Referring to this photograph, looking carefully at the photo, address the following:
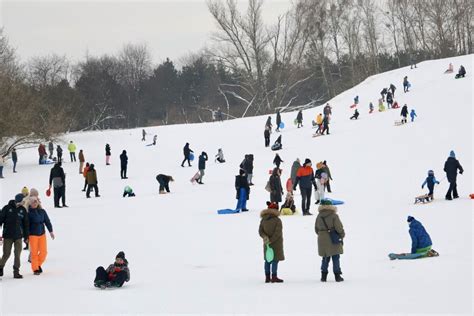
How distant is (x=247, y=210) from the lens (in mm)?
20938

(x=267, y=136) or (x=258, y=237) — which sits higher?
(x=267, y=136)

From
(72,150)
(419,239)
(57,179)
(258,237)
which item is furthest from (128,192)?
(419,239)

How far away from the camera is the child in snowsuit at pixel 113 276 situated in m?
10.8

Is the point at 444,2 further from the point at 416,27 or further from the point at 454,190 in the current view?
the point at 454,190

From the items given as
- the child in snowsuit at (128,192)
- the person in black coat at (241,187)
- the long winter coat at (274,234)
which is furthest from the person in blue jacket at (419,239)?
the child in snowsuit at (128,192)

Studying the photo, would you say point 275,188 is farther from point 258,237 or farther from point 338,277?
point 338,277

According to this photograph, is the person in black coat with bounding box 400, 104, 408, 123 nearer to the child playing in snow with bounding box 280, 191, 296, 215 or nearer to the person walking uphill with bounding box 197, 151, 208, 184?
the person walking uphill with bounding box 197, 151, 208, 184

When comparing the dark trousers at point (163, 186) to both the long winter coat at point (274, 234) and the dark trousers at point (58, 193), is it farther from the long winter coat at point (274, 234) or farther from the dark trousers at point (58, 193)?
the long winter coat at point (274, 234)

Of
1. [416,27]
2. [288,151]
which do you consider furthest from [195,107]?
[288,151]

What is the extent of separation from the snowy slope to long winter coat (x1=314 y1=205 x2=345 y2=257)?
20.4 inches

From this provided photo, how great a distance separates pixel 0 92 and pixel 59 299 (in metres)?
34.6

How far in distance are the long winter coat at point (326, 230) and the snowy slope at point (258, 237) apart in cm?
52

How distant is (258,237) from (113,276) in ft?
18.2

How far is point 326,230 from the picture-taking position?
35.8ft
